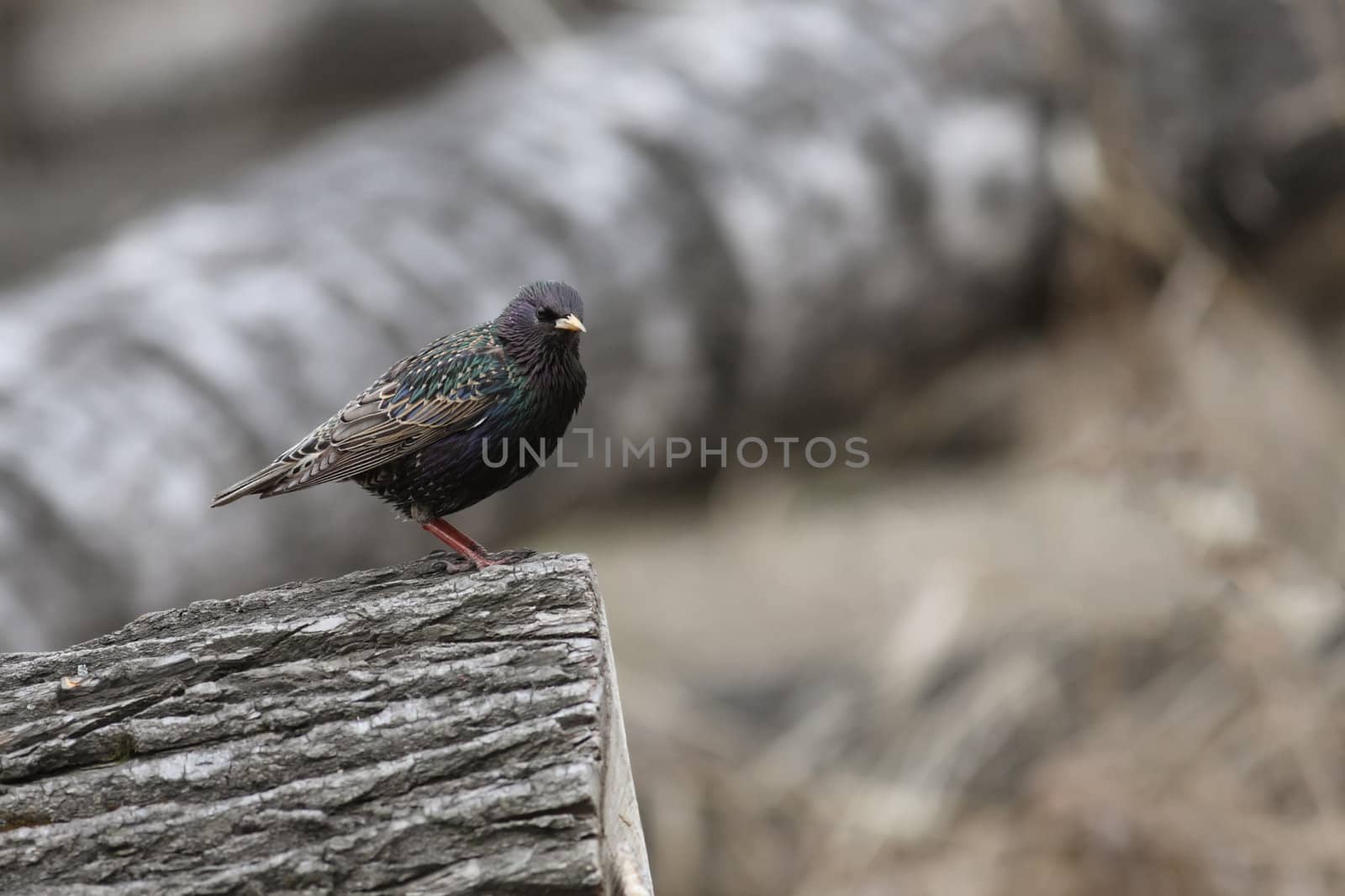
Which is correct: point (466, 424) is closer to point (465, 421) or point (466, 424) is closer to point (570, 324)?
point (465, 421)

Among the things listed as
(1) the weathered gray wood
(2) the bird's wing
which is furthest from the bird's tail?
(1) the weathered gray wood

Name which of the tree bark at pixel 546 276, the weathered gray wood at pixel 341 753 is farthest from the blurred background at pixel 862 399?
the weathered gray wood at pixel 341 753

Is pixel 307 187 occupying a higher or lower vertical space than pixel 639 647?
higher

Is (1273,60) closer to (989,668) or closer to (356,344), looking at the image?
(989,668)

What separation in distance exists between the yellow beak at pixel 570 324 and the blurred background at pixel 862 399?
287 centimetres

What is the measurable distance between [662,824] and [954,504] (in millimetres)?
3024

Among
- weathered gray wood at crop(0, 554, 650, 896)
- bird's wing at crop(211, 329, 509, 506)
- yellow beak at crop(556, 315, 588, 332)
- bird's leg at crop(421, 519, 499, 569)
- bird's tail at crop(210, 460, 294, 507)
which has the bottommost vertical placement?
weathered gray wood at crop(0, 554, 650, 896)

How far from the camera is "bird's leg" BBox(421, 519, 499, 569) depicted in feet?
10.6

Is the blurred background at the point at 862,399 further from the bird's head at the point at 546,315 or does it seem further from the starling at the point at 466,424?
the bird's head at the point at 546,315

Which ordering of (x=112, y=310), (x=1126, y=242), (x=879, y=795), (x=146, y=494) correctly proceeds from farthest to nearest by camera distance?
1. (x=1126, y=242)
2. (x=879, y=795)
3. (x=112, y=310)
4. (x=146, y=494)

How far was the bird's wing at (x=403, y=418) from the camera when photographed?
329 centimetres

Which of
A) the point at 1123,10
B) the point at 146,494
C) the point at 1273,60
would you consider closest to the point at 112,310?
the point at 146,494

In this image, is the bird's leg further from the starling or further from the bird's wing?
the bird's wing

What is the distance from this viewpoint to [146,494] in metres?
→ 5.54
